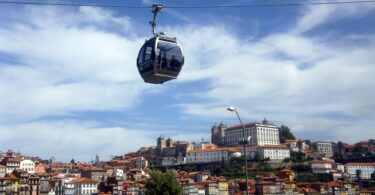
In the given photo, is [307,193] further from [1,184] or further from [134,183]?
[1,184]

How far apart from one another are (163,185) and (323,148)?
415ft

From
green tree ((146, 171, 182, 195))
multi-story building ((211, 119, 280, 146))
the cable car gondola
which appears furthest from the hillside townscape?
the cable car gondola

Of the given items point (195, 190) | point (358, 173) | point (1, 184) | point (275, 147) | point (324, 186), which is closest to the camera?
point (1, 184)

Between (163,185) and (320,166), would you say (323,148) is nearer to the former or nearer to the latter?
(320,166)

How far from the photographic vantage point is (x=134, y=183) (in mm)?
98125

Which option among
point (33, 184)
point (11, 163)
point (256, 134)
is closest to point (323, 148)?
point (256, 134)

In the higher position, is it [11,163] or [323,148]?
[323,148]

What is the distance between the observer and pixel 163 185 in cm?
4400

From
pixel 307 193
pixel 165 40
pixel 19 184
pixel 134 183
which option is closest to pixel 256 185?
pixel 307 193

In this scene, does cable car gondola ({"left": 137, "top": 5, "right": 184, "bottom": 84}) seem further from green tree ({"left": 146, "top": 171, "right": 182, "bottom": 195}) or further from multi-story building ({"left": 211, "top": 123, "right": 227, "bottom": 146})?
multi-story building ({"left": 211, "top": 123, "right": 227, "bottom": 146})

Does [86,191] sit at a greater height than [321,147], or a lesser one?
lesser

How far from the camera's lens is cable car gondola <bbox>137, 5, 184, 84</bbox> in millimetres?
16297

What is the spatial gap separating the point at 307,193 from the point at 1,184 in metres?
61.4

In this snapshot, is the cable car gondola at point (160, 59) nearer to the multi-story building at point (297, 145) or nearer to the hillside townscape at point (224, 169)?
the hillside townscape at point (224, 169)
